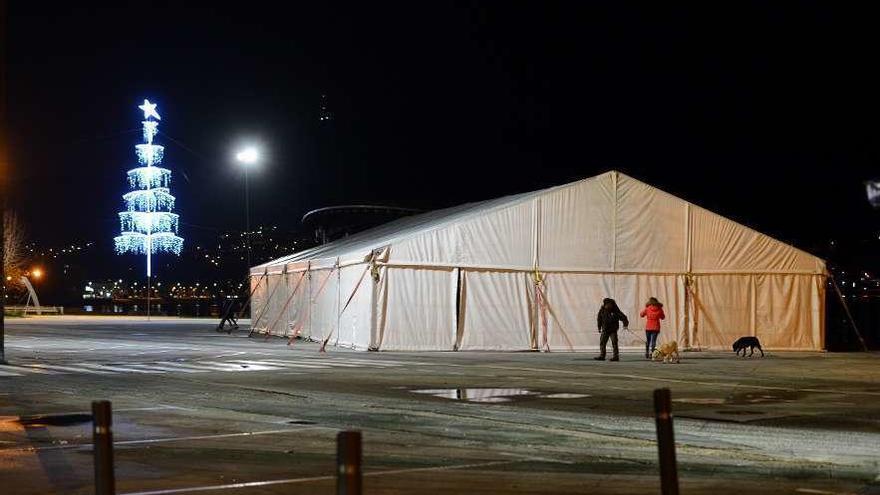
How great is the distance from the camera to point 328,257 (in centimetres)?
3578

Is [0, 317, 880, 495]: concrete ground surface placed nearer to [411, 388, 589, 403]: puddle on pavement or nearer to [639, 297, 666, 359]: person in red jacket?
[411, 388, 589, 403]: puddle on pavement

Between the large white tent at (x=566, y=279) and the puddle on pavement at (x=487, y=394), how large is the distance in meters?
12.9

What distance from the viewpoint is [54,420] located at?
13.9m

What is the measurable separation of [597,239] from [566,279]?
1.71 m

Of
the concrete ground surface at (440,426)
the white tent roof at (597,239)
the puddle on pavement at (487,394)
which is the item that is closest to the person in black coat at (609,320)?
the concrete ground surface at (440,426)

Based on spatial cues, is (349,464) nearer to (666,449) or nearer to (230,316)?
(666,449)

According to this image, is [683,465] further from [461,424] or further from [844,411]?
[844,411]

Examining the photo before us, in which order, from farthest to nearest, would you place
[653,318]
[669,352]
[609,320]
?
[653,318]
[609,320]
[669,352]

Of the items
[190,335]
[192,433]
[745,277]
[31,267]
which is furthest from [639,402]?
[31,267]

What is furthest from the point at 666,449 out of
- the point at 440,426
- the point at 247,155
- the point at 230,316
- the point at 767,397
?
the point at 230,316

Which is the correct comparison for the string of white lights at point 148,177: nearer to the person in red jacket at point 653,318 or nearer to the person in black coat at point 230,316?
the person in black coat at point 230,316

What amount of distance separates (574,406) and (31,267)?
10221 cm

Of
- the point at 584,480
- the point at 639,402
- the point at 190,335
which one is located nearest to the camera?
the point at 584,480

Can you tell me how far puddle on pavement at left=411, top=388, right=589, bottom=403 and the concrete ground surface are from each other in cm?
5
